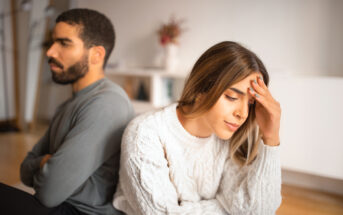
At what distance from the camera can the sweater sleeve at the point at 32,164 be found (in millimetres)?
1128

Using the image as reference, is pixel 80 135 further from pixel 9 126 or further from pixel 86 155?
pixel 9 126

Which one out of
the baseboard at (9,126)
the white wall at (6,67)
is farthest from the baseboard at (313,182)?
the white wall at (6,67)

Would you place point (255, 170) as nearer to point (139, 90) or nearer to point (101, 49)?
point (101, 49)

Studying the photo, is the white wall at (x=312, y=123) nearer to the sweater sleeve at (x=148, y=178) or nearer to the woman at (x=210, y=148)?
the woman at (x=210, y=148)

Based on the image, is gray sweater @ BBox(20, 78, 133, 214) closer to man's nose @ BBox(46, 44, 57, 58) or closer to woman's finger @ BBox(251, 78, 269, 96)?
man's nose @ BBox(46, 44, 57, 58)

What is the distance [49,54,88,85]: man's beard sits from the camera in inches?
46.8

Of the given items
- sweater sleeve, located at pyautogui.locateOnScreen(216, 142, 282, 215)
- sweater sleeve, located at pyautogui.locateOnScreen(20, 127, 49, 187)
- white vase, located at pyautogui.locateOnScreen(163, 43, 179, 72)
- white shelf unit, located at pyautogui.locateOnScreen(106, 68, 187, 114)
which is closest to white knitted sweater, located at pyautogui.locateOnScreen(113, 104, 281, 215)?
sweater sleeve, located at pyautogui.locateOnScreen(216, 142, 282, 215)

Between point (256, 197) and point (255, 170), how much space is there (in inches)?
3.7

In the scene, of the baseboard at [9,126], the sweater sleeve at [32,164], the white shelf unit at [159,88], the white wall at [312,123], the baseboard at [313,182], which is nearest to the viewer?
the sweater sleeve at [32,164]

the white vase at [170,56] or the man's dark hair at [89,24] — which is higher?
the man's dark hair at [89,24]

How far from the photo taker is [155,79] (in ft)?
9.44

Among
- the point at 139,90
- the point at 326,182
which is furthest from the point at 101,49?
the point at 326,182

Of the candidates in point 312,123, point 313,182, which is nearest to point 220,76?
point 312,123

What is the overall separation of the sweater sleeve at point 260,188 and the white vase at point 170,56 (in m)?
2.16
